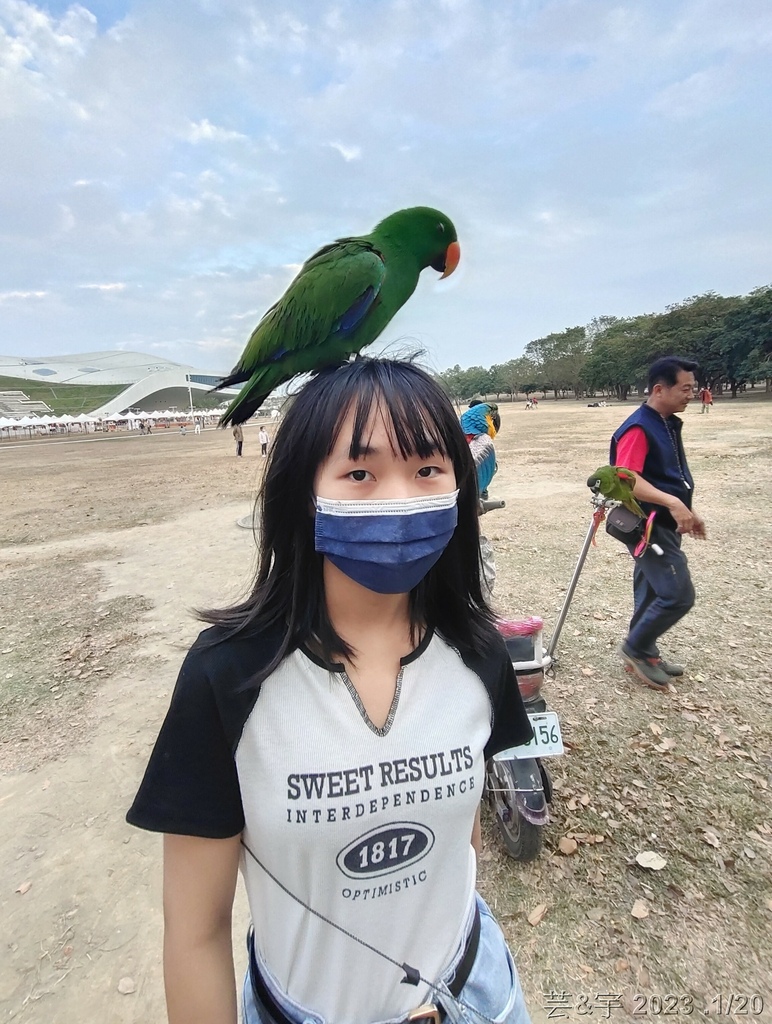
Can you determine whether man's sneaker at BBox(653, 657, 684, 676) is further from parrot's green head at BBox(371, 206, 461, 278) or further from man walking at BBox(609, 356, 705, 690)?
parrot's green head at BBox(371, 206, 461, 278)

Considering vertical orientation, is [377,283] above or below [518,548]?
above

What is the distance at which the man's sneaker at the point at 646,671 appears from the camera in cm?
359

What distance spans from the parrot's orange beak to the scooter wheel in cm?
221

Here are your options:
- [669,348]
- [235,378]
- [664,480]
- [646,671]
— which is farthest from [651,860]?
[669,348]

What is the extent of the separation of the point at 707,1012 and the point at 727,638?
3019 millimetres

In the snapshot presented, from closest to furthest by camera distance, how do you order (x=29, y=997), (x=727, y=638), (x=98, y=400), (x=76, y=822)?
(x=29, y=997)
(x=76, y=822)
(x=727, y=638)
(x=98, y=400)

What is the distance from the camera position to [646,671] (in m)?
3.64

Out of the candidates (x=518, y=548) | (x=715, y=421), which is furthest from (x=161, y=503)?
(x=715, y=421)

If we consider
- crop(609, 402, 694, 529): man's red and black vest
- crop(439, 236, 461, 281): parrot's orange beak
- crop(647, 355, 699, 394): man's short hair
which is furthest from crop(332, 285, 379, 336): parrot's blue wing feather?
crop(647, 355, 699, 394): man's short hair

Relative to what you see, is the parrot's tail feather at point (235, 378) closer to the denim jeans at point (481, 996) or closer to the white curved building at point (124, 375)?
the denim jeans at point (481, 996)

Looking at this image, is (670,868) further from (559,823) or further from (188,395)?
(188,395)

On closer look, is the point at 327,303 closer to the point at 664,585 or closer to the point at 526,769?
the point at 526,769

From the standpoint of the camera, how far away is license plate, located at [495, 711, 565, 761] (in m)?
2.35

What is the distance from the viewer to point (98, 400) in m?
86.7
